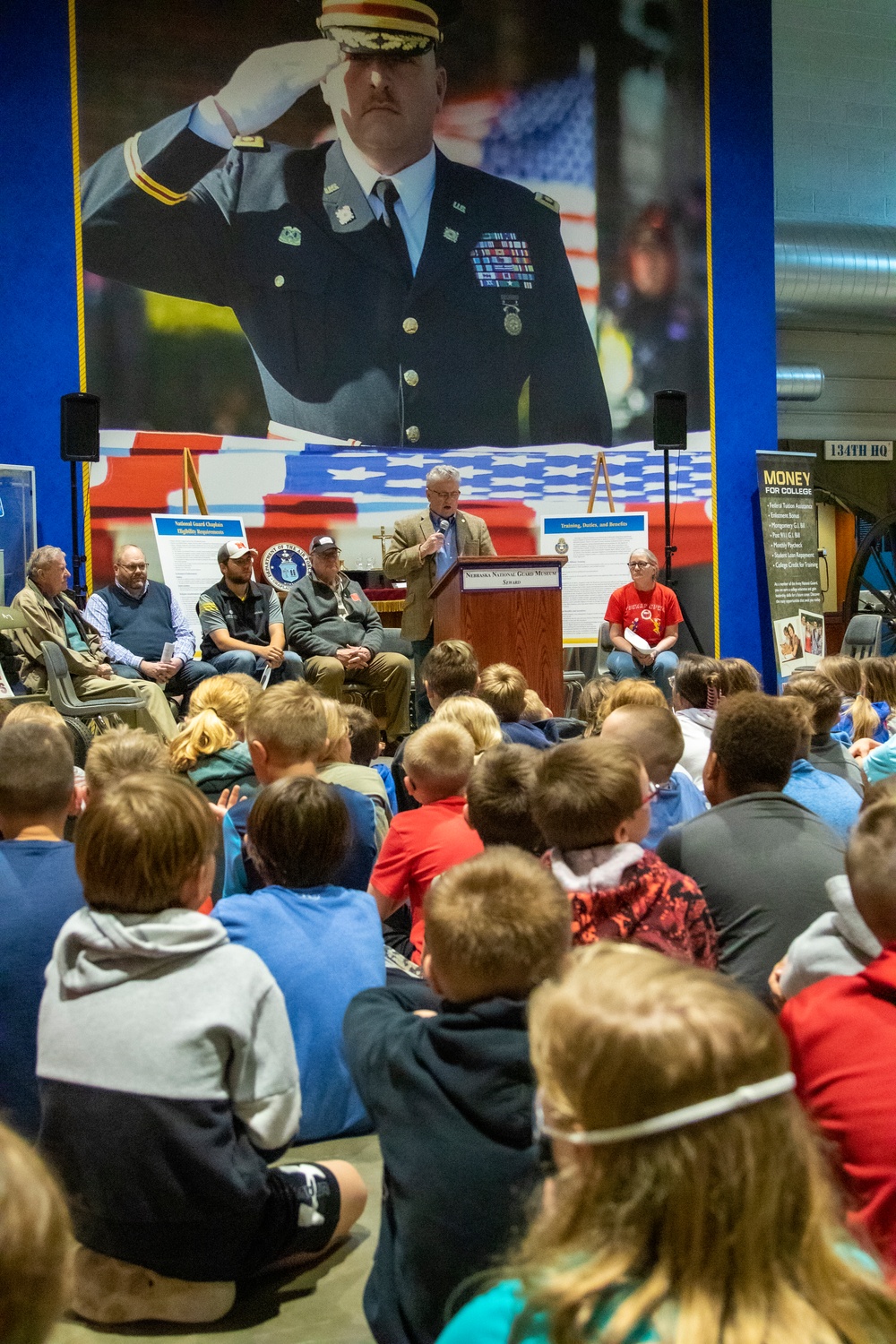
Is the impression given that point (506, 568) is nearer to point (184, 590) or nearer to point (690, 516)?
point (184, 590)

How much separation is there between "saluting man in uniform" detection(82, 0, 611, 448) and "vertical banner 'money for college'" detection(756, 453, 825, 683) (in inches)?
54.0

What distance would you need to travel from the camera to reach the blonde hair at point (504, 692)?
3748mm

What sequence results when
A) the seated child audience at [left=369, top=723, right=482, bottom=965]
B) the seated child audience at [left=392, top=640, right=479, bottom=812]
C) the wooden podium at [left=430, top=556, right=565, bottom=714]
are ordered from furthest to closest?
1. the wooden podium at [left=430, top=556, right=565, bottom=714]
2. the seated child audience at [left=392, top=640, right=479, bottom=812]
3. the seated child audience at [left=369, top=723, right=482, bottom=965]

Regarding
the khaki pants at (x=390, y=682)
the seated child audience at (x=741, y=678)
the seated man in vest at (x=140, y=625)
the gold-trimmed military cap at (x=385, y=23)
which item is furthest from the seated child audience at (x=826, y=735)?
the gold-trimmed military cap at (x=385, y=23)

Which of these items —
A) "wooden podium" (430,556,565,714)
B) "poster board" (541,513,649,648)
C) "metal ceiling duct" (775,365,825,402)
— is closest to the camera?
"wooden podium" (430,556,565,714)

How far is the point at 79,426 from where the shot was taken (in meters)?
6.77

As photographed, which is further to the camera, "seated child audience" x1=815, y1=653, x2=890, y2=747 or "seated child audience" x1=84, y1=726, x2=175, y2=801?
"seated child audience" x1=815, y1=653, x2=890, y2=747

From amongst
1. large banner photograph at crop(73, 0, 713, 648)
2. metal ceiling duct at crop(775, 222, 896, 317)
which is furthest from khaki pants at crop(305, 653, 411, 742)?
metal ceiling duct at crop(775, 222, 896, 317)

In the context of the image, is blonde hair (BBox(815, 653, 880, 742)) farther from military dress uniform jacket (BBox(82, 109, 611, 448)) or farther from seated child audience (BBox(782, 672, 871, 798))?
military dress uniform jacket (BBox(82, 109, 611, 448))

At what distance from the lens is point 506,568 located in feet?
17.4

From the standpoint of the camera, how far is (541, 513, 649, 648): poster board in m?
8.09

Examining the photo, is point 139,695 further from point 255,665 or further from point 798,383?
point 798,383

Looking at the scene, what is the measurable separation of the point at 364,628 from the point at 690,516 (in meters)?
3.22

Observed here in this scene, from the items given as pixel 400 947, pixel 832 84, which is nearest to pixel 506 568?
pixel 400 947
